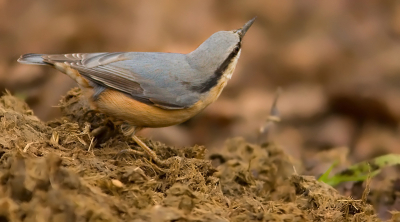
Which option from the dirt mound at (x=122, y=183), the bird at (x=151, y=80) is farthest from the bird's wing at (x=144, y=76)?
the dirt mound at (x=122, y=183)

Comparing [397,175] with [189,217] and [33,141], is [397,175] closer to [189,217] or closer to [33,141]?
[189,217]

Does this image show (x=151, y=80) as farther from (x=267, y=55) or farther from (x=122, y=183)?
(x=267, y=55)

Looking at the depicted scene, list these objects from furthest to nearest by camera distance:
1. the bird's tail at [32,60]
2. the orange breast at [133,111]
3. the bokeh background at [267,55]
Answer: the bokeh background at [267,55]
the bird's tail at [32,60]
the orange breast at [133,111]

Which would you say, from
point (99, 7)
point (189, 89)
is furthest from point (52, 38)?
point (189, 89)

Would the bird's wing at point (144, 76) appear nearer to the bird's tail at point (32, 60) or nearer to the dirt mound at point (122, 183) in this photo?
the bird's tail at point (32, 60)

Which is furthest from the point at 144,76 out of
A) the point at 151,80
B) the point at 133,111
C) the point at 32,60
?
the point at 32,60

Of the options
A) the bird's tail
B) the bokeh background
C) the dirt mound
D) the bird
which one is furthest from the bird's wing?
the bokeh background
